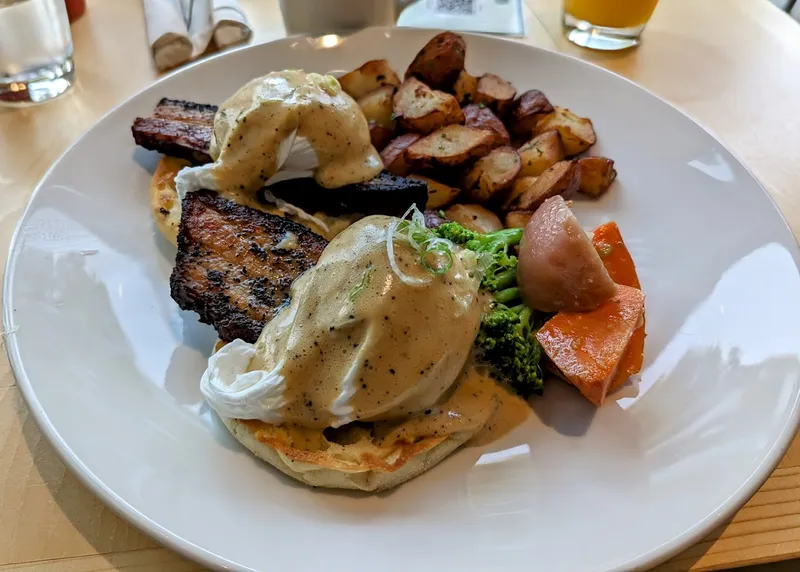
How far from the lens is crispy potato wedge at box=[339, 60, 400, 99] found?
2.57 metres

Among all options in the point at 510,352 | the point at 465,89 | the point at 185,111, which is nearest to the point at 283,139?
the point at 185,111

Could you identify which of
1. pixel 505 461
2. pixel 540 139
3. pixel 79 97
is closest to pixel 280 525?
pixel 505 461

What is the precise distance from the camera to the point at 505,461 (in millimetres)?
1604

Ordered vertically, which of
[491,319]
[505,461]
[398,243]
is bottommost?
[505,461]

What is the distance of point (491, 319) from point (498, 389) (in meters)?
0.20

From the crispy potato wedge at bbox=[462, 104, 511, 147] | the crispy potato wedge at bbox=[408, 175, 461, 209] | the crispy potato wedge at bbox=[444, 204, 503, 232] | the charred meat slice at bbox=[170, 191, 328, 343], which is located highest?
the crispy potato wedge at bbox=[462, 104, 511, 147]

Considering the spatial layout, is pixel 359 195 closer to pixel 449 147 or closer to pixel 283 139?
pixel 283 139

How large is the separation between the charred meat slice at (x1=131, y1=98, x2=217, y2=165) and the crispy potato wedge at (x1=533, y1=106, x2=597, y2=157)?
1.31m

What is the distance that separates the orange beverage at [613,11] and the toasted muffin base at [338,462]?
2.62m

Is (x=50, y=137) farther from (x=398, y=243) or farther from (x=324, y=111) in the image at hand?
(x=398, y=243)

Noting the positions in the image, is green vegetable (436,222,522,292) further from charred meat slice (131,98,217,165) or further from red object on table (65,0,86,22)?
red object on table (65,0,86,22)

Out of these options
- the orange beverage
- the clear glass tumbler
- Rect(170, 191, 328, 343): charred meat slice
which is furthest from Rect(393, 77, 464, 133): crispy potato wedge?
the clear glass tumbler

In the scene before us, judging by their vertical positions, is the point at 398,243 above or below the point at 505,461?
above

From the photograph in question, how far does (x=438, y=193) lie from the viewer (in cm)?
231
